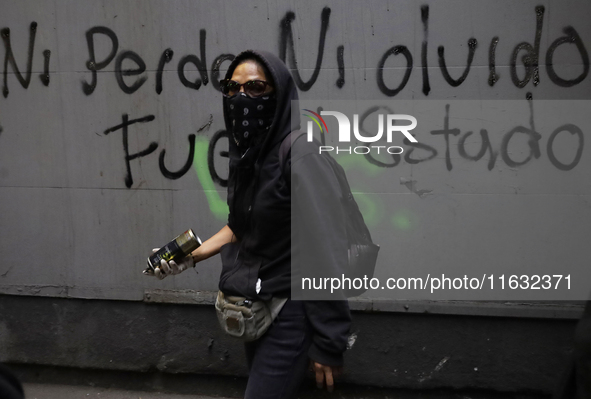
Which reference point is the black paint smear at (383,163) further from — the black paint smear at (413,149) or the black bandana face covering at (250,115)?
the black bandana face covering at (250,115)

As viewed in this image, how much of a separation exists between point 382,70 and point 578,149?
1.37 m

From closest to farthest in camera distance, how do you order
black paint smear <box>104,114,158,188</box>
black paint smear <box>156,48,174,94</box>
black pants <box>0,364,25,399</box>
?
1. black pants <box>0,364,25,399</box>
2. black paint smear <box>156,48,174,94</box>
3. black paint smear <box>104,114,158,188</box>

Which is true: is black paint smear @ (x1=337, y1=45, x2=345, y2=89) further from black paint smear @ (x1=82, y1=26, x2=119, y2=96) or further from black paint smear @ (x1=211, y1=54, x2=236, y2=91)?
black paint smear @ (x1=82, y1=26, x2=119, y2=96)

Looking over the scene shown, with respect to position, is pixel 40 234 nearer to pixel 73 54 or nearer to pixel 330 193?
pixel 73 54

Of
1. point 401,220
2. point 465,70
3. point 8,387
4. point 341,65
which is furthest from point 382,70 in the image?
point 8,387

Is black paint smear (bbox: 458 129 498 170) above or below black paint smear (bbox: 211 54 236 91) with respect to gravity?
below

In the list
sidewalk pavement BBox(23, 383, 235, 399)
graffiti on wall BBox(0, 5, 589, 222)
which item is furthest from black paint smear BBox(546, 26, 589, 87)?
sidewalk pavement BBox(23, 383, 235, 399)

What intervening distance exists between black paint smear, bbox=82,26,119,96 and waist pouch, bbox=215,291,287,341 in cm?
251

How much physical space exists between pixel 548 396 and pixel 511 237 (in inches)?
44.5

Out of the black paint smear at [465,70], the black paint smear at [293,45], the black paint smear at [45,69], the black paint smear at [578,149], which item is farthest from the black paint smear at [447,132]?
the black paint smear at [45,69]

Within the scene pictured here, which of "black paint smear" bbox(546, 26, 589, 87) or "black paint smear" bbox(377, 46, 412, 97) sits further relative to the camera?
"black paint smear" bbox(377, 46, 412, 97)

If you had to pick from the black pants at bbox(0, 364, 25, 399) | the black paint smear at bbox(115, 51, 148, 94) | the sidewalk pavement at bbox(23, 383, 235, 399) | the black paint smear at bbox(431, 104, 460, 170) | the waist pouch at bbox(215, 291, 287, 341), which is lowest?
the sidewalk pavement at bbox(23, 383, 235, 399)

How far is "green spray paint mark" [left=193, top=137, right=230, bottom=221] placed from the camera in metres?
3.84

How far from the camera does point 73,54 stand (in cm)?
391
